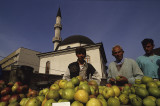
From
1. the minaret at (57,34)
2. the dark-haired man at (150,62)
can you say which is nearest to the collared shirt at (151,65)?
the dark-haired man at (150,62)

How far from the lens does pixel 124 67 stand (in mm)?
3119

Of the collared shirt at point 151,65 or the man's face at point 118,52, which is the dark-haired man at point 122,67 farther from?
the collared shirt at point 151,65

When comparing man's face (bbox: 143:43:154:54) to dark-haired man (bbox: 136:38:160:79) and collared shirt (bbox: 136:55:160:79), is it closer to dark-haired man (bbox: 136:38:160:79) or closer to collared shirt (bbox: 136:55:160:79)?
dark-haired man (bbox: 136:38:160:79)

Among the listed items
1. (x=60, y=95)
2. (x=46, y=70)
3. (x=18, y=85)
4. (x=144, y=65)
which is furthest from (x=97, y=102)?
(x=46, y=70)

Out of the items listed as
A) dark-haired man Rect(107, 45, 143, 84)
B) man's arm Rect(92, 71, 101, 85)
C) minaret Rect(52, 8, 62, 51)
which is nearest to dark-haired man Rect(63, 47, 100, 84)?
man's arm Rect(92, 71, 101, 85)

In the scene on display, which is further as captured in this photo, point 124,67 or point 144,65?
point 144,65

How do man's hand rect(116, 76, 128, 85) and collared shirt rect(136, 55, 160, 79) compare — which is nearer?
man's hand rect(116, 76, 128, 85)

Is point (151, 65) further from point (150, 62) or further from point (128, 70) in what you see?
point (128, 70)

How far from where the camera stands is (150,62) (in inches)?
133

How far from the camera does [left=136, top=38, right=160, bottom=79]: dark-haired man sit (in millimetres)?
3303

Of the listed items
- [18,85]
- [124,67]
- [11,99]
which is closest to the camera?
[11,99]

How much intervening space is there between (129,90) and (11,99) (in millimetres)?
2622

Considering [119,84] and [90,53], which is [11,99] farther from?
[90,53]

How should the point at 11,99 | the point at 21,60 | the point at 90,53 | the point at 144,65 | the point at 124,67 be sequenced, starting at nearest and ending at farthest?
1. the point at 11,99
2. the point at 124,67
3. the point at 144,65
4. the point at 90,53
5. the point at 21,60
